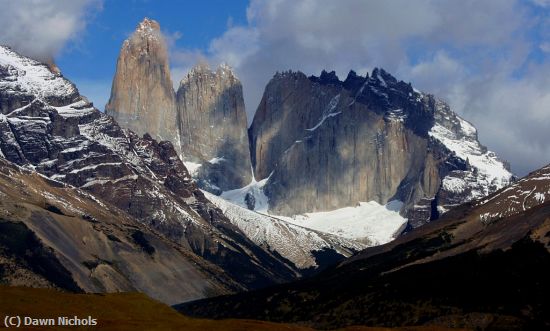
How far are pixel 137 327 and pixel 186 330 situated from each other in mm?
11821

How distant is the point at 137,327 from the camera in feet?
597

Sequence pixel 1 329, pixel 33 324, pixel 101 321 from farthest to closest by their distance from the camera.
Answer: pixel 101 321
pixel 33 324
pixel 1 329

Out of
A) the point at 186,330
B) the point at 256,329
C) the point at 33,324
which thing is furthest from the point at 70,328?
the point at 256,329

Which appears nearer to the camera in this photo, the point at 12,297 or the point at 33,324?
the point at 33,324

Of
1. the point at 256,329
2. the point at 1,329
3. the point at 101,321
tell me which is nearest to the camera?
the point at 1,329

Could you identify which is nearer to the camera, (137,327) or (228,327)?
(137,327)

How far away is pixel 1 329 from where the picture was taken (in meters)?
162

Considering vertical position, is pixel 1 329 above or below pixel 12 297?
below

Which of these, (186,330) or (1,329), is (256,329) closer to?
(186,330)

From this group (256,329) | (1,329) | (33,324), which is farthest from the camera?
(256,329)

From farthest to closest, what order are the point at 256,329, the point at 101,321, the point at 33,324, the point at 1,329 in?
1. the point at 256,329
2. the point at 101,321
3. the point at 33,324
4. the point at 1,329

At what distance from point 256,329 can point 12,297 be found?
147 feet

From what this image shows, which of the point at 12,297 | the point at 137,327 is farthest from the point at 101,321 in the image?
the point at 12,297

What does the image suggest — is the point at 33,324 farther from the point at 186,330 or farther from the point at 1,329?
the point at 186,330
